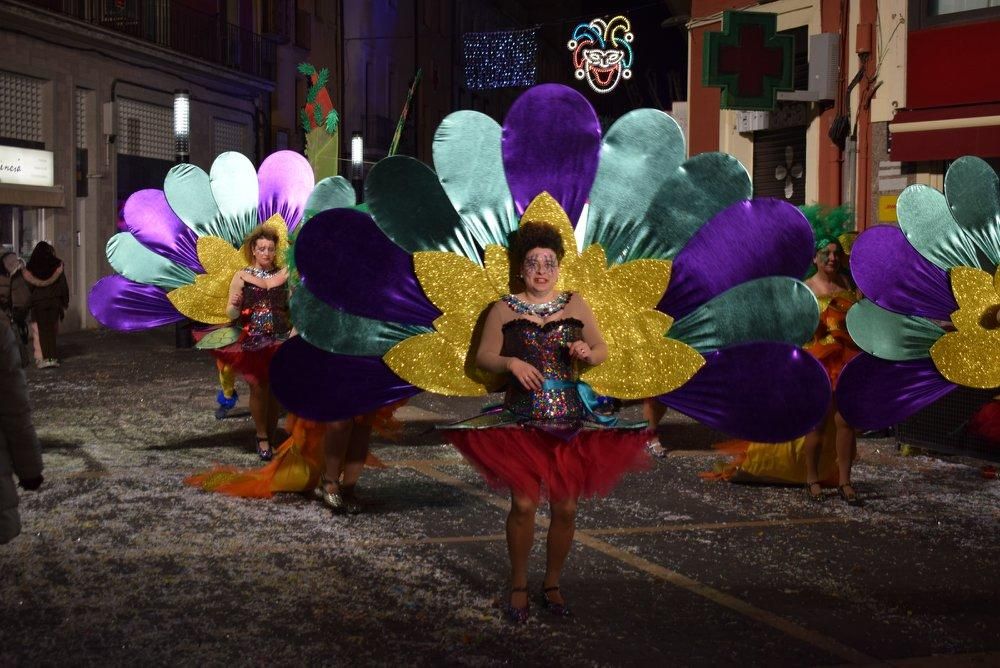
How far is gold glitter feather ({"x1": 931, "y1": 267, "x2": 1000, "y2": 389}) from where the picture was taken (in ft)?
19.7

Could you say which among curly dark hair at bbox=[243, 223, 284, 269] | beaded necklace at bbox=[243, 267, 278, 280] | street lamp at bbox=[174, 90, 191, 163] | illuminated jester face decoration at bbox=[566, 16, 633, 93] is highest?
illuminated jester face decoration at bbox=[566, 16, 633, 93]

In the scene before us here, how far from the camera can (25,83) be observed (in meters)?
22.3

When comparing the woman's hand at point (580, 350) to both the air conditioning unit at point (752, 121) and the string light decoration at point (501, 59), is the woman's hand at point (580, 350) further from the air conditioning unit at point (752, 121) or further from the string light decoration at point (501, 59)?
the string light decoration at point (501, 59)

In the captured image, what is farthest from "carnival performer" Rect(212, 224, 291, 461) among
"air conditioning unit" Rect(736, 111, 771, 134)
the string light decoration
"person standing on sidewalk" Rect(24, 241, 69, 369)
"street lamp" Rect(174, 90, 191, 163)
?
the string light decoration

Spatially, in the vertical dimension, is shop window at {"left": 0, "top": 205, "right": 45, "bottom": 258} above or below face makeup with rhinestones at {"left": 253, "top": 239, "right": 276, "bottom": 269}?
above

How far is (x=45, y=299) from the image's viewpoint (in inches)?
650

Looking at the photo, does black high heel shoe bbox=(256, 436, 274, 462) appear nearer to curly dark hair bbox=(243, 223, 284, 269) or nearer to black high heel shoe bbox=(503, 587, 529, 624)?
curly dark hair bbox=(243, 223, 284, 269)

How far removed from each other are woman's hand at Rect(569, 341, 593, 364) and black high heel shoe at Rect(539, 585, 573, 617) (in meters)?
0.95

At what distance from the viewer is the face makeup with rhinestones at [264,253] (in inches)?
348

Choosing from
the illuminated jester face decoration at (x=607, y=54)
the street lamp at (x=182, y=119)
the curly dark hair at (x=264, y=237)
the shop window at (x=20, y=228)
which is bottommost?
the curly dark hair at (x=264, y=237)

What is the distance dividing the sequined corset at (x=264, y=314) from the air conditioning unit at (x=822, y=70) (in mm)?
10572

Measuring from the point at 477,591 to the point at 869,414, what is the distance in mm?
2176

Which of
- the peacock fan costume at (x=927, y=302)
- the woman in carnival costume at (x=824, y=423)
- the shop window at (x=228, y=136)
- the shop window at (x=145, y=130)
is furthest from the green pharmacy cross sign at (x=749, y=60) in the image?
the shop window at (x=228, y=136)

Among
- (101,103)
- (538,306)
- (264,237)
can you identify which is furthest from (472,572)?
(101,103)
